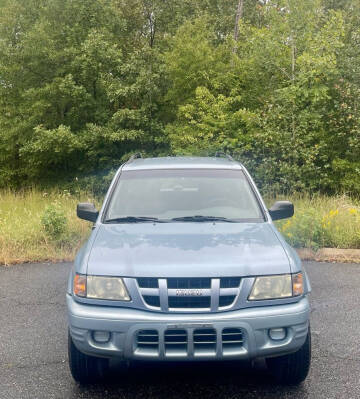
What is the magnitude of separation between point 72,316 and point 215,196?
1.91 meters

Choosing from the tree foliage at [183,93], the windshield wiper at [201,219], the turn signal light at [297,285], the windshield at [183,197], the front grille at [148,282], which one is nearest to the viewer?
the front grille at [148,282]

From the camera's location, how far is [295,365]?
3729mm

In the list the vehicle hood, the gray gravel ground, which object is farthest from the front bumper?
the gray gravel ground

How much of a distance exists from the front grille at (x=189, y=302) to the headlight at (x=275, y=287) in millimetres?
309

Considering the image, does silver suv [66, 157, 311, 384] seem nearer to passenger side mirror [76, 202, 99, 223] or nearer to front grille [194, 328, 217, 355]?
front grille [194, 328, 217, 355]

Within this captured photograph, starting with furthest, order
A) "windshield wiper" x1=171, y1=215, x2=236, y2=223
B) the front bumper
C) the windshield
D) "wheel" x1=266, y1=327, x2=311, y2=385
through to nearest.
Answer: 1. the windshield
2. "windshield wiper" x1=171, y1=215, x2=236, y2=223
3. "wheel" x1=266, y1=327, x2=311, y2=385
4. the front bumper

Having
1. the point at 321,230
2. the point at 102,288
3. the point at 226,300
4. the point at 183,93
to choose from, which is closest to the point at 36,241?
the point at 321,230

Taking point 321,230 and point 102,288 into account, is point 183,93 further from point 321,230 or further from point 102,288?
point 102,288

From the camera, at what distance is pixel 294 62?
56.1ft

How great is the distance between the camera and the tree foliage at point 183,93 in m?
16.7

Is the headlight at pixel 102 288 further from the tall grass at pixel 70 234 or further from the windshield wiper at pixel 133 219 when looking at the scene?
the tall grass at pixel 70 234

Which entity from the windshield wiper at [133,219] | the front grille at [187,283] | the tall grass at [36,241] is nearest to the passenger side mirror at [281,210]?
the windshield wiper at [133,219]

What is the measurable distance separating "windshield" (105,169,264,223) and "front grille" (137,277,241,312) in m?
1.17

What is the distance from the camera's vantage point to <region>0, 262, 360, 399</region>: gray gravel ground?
3725mm
